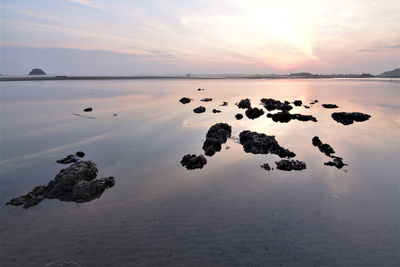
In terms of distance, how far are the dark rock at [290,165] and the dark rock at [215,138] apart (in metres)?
5.07

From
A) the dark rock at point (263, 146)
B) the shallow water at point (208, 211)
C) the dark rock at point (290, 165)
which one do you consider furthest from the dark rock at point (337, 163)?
the dark rock at point (263, 146)

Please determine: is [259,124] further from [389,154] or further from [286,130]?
[389,154]

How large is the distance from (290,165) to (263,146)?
3755 millimetres

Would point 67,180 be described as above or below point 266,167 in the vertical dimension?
above

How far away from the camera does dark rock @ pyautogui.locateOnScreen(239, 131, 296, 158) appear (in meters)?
17.5

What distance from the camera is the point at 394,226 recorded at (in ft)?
30.1

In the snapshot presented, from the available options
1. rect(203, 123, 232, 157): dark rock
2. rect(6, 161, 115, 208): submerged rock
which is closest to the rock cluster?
rect(203, 123, 232, 157): dark rock

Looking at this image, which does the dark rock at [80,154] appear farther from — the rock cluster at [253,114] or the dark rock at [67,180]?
the rock cluster at [253,114]

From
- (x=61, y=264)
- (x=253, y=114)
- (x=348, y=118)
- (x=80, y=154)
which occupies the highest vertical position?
(x=61, y=264)

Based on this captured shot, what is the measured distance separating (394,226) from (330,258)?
3.76 m

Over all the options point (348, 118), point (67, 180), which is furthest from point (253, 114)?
point (67, 180)

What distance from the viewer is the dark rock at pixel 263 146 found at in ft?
57.4

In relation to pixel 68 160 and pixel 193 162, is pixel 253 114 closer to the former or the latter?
pixel 193 162

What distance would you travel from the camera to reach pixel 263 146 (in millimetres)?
18531
